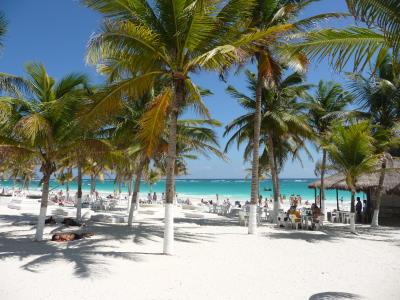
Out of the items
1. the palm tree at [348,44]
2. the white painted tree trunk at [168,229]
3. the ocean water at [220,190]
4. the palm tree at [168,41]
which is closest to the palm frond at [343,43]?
the palm tree at [348,44]

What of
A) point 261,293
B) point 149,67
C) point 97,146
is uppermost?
point 149,67

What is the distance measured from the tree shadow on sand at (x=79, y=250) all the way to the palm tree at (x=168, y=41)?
146cm

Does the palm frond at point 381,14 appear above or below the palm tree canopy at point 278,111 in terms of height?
below

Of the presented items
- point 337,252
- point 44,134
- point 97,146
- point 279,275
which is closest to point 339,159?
point 337,252

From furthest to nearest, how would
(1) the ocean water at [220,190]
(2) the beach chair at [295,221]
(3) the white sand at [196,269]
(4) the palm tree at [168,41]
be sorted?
(1) the ocean water at [220,190] → (2) the beach chair at [295,221] → (4) the palm tree at [168,41] → (3) the white sand at [196,269]

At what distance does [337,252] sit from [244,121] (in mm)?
9950

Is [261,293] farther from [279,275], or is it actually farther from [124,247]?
[124,247]

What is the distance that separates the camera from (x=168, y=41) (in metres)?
8.12

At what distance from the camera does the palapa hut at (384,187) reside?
1802cm

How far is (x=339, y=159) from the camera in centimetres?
1329

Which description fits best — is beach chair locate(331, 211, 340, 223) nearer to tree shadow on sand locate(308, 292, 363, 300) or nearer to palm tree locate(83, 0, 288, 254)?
palm tree locate(83, 0, 288, 254)

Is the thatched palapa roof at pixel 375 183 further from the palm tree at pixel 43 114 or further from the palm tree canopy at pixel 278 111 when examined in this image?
the palm tree at pixel 43 114

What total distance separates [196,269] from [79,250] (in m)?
2.99

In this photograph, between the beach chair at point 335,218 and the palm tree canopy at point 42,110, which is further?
the beach chair at point 335,218
